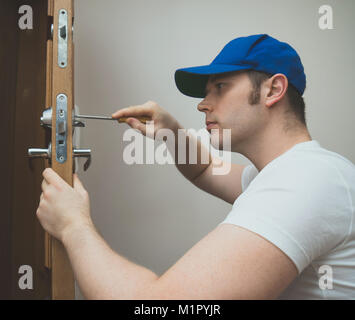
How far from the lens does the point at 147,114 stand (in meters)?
0.77

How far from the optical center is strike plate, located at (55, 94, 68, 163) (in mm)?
600

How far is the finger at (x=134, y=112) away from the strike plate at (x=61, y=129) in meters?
0.11

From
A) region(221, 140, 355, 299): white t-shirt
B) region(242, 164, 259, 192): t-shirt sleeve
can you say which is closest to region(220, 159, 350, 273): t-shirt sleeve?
region(221, 140, 355, 299): white t-shirt

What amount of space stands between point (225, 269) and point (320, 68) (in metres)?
1.19

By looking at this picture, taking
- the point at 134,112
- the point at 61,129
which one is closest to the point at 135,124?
the point at 134,112

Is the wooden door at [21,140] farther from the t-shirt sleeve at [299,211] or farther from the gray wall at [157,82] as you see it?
the t-shirt sleeve at [299,211]

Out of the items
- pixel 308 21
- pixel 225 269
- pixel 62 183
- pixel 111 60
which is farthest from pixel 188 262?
pixel 308 21

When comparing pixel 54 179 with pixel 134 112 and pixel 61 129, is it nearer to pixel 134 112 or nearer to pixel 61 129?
pixel 61 129

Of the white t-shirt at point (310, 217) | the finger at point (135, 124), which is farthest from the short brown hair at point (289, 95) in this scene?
the finger at point (135, 124)

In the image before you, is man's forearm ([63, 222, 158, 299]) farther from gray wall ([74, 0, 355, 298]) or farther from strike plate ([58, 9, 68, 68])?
gray wall ([74, 0, 355, 298])

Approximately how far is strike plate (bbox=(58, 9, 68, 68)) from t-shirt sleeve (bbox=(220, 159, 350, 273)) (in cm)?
46

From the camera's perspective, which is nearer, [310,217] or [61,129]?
[310,217]

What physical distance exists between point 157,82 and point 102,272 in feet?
2.97

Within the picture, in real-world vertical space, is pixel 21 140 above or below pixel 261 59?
below
